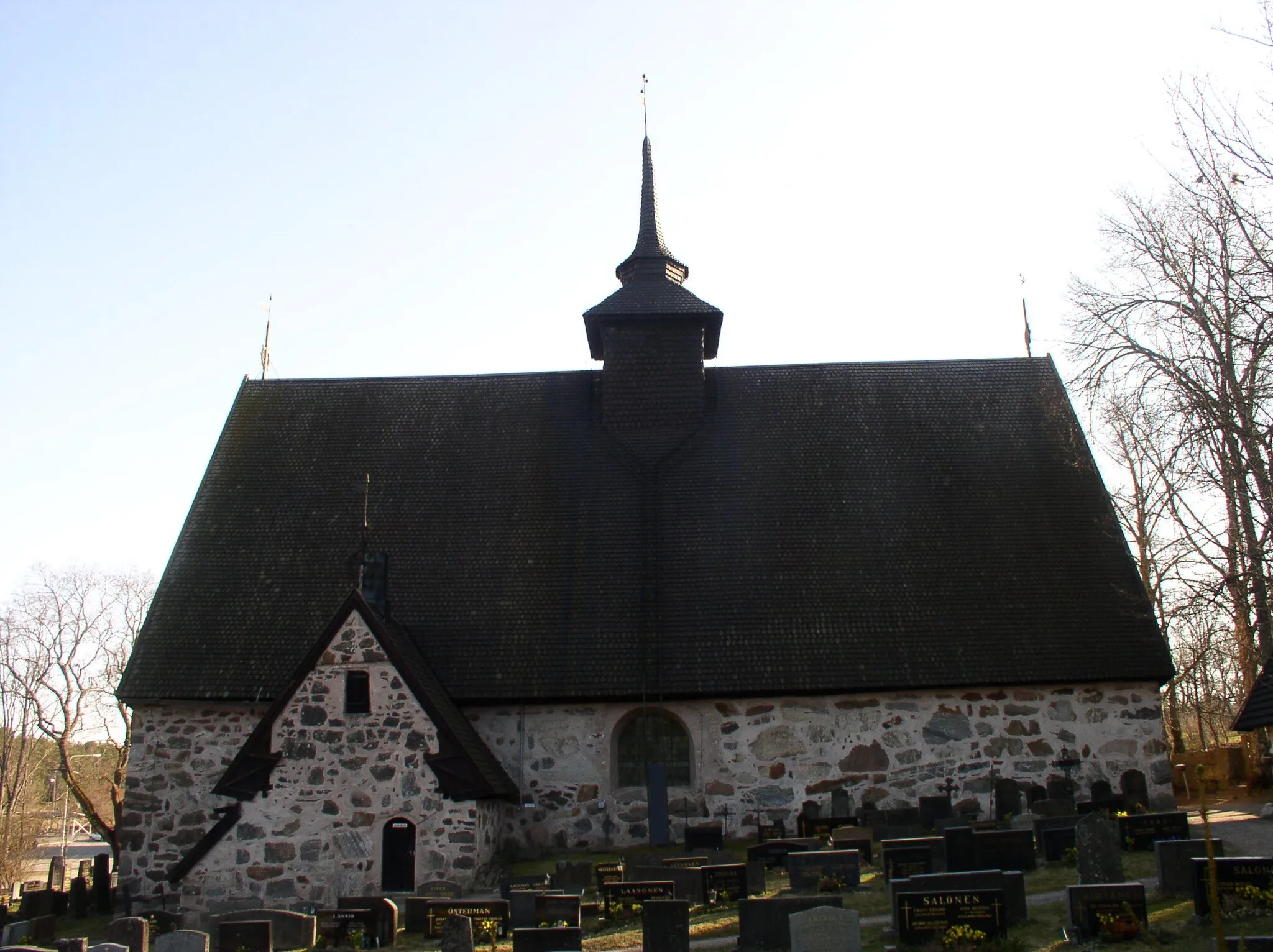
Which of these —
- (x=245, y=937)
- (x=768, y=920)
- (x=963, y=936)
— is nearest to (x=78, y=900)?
(x=245, y=937)

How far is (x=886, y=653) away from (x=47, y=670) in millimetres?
29687

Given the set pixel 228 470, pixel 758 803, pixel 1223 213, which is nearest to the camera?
Result: pixel 1223 213

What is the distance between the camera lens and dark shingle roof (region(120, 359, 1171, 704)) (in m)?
16.6

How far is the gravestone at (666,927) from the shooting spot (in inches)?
393

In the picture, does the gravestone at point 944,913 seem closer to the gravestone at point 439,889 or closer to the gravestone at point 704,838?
the gravestone at point 704,838

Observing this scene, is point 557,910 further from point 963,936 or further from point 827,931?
point 963,936

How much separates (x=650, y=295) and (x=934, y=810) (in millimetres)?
10688

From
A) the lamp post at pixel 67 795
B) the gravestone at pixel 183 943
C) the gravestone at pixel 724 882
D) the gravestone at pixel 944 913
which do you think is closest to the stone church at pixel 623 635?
the gravestone at pixel 183 943

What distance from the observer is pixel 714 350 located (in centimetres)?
2256

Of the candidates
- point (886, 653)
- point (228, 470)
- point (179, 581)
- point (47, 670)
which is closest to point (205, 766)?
point (179, 581)

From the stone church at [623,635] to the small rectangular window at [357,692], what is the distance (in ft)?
0.26

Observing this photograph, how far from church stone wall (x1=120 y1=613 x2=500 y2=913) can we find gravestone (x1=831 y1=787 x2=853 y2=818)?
4.74 m

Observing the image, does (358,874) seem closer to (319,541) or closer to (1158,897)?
(319,541)

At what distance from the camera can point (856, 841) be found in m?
14.1
